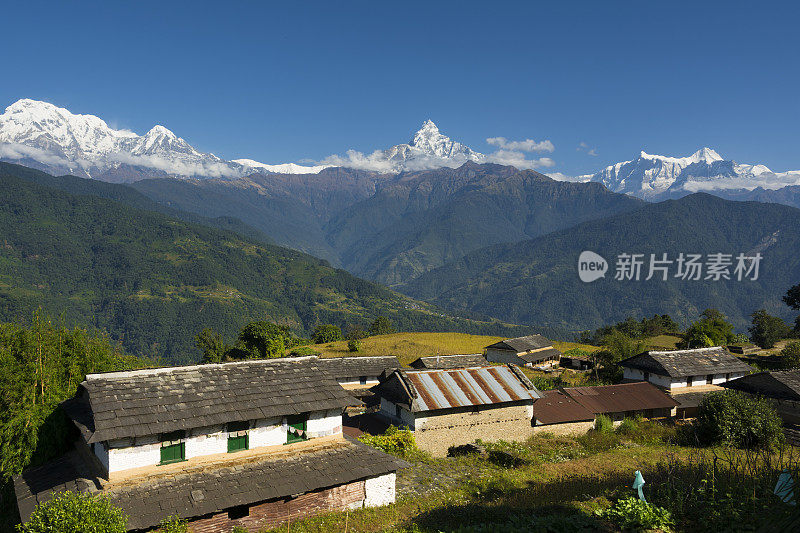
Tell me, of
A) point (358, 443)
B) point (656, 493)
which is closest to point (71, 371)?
point (358, 443)

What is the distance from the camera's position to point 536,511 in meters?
15.9

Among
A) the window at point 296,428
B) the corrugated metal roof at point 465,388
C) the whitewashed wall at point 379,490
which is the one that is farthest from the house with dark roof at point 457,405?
the window at point 296,428

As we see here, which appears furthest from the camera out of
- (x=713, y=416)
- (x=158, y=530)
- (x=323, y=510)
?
(x=713, y=416)

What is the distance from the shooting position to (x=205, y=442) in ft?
63.5

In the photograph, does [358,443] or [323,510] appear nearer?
[323,510]

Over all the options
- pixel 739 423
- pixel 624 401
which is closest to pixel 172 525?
pixel 739 423

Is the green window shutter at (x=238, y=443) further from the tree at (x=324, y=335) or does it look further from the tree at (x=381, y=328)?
the tree at (x=381, y=328)

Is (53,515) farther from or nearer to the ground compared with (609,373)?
farther from the ground

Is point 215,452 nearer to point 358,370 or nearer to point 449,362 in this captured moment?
point 358,370

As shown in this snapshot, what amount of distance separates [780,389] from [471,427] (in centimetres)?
2627

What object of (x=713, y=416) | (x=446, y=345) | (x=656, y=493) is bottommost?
(x=446, y=345)

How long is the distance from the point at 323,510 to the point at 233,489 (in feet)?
13.0

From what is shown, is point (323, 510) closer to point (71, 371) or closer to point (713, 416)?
point (71, 371)

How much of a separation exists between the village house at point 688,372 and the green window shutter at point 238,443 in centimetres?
4012
